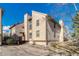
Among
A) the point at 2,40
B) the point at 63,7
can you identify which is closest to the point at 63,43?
the point at 63,7

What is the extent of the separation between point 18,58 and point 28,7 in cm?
64

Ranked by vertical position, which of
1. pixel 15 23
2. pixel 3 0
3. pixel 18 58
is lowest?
pixel 18 58

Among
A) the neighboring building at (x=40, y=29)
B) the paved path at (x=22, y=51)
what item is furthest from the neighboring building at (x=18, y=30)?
the paved path at (x=22, y=51)

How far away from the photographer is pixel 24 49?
459 centimetres

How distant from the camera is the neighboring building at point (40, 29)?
4.58 metres

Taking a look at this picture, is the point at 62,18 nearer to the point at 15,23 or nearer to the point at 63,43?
the point at 63,43

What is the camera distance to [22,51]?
180 inches

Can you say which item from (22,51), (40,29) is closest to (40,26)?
(40,29)

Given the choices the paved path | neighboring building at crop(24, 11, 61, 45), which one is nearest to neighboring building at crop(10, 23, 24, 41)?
neighboring building at crop(24, 11, 61, 45)

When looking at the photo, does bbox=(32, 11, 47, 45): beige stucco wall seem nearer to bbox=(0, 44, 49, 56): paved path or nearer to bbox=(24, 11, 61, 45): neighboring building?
bbox=(24, 11, 61, 45): neighboring building

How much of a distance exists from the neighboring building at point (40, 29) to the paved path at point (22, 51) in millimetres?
91

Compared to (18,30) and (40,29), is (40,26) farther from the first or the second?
Answer: (18,30)

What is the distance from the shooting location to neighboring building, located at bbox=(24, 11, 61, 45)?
4578 mm

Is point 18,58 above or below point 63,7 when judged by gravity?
below
